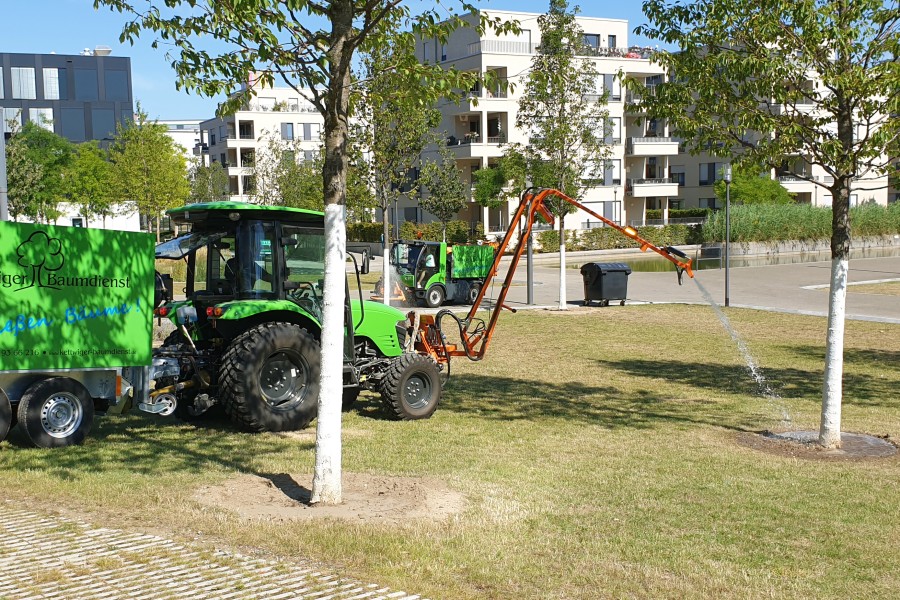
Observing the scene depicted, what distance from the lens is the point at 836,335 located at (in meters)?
9.73

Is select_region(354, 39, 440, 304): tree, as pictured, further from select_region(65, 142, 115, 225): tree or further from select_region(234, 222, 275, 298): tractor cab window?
select_region(65, 142, 115, 225): tree

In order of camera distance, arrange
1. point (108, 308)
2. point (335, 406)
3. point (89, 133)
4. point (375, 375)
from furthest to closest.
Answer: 1. point (89, 133)
2. point (375, 375)
3. point (108, 308)
4. point (335, 406)

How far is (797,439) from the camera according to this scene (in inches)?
407

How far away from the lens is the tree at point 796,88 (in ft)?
32.2

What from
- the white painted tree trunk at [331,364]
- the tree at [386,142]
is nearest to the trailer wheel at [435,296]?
the tree at [386,142]

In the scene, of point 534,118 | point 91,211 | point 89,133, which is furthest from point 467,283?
point 89,133

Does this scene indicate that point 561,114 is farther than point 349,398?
Yes

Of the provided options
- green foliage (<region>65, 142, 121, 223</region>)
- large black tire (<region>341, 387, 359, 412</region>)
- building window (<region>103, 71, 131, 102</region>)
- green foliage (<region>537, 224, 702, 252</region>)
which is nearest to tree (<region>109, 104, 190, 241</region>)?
green foliage (<region>65, 142, 121, 223</region>)

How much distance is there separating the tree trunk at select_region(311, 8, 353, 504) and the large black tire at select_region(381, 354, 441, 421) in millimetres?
3532

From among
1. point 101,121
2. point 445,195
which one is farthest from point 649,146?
point 101,121

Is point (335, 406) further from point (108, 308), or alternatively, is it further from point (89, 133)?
point (89, 133)

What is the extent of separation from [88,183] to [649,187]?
3605 cm

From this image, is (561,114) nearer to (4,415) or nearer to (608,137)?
(4,415)

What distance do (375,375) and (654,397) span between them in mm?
4143
